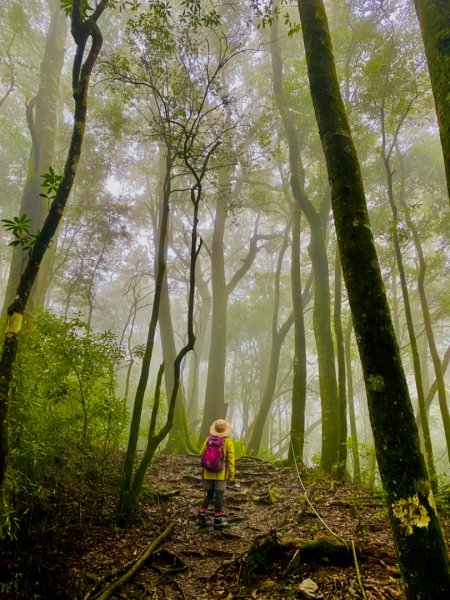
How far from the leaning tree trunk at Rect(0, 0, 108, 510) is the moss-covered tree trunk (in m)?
3.37

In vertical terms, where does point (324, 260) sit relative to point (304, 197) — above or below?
below

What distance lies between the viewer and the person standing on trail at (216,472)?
6055 mm

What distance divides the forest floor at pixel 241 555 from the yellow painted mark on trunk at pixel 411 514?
4.24 feet

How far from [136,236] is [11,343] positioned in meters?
17.2

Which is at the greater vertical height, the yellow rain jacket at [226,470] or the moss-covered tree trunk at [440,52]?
the moss-covered tree trunk at [440,52]

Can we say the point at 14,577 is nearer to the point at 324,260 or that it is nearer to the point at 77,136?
the point at 77,136

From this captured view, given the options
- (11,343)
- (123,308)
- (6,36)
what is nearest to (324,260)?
(11,343)

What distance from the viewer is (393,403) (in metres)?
2.49

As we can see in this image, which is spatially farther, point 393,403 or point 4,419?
point 4,419

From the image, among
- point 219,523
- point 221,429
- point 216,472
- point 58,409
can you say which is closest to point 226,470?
point 216,472

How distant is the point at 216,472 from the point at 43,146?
1259 centimetres

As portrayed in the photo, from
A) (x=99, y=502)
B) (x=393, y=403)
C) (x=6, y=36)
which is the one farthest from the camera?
(x=6, y=36)

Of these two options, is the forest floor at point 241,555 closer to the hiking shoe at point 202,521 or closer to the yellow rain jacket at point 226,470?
the hiking shoe at point 202,521

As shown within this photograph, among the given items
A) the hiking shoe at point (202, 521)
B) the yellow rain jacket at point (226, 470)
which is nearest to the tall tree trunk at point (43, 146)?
the yellow rain jacket at point (226, 470)
